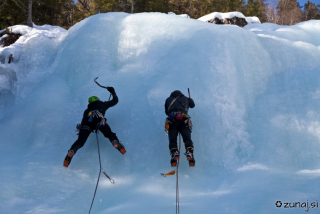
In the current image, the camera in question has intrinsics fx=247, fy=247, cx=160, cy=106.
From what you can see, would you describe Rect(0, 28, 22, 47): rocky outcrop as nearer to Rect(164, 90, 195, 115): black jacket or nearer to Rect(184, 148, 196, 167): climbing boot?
Rect(164, 90, 195, 115): black jacket

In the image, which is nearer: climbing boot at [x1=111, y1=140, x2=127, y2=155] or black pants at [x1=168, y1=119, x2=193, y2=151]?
black pants at [x1=168, y1=119, x2=193, y2=151]

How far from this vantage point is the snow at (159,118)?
11.1 ft

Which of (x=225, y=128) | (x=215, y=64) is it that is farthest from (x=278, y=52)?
(x=225, y=128)

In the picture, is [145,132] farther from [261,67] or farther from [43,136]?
[261,67]

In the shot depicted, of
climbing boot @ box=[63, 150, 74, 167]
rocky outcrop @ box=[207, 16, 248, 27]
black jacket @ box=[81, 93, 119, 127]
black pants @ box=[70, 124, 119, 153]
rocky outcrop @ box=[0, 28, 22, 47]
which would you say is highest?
rocky outcrop @ box=[207, 16, 248, 27]

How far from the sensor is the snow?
339 centimetres

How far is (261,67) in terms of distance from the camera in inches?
216

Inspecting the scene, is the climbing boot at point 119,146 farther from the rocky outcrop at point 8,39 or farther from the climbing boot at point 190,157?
the rocky outcrop at point 8,39

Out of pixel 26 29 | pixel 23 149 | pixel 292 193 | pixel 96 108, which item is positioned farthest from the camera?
pixel 26 29

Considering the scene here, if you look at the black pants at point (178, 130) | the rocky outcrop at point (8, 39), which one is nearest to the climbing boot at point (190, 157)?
the black pants at point (178, 130)

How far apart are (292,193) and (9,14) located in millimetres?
16533

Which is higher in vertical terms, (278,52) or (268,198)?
(278,52)

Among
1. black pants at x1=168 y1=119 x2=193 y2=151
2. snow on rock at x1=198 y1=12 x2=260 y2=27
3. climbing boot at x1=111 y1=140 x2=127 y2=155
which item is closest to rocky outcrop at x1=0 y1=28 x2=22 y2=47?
climbing boot at x1=111 y1=140 x2=127 y2=155

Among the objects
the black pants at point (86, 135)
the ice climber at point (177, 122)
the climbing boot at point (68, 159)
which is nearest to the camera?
the ice climber at point (177, 122)
